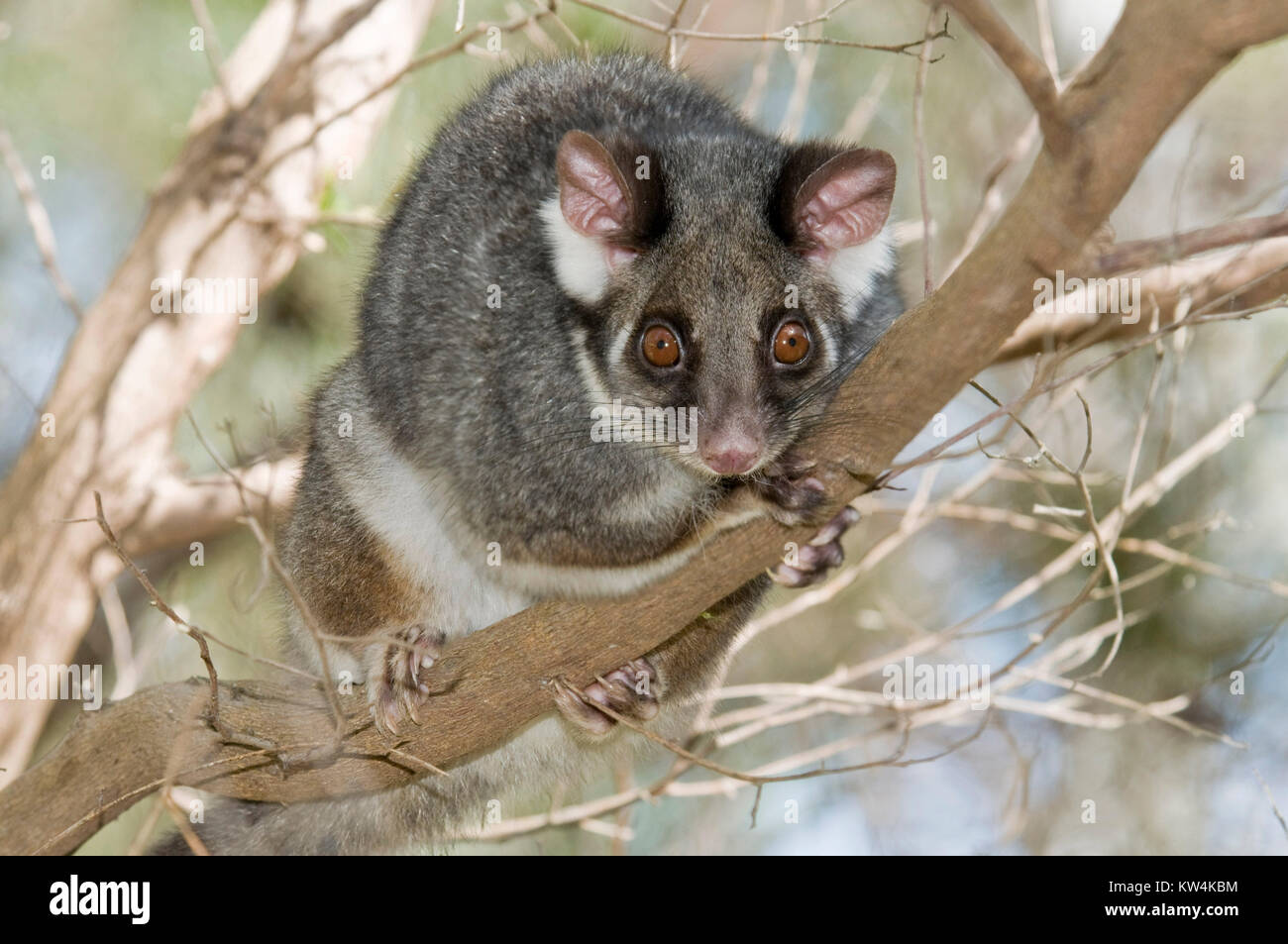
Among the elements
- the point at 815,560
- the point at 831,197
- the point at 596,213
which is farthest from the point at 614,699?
the point at 831,197

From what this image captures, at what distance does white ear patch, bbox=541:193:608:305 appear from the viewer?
4.09 metres

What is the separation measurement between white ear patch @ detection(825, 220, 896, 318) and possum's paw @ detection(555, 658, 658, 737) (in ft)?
4.68

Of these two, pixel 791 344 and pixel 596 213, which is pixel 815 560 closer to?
pixel 791 344

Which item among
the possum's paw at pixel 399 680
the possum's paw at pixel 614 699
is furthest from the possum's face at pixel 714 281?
the possum's paw at pixel 399 680

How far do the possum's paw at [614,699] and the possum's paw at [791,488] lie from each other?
0.96m

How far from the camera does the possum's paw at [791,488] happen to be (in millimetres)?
3730

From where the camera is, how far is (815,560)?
422 cm

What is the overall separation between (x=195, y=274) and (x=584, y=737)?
3941 mm

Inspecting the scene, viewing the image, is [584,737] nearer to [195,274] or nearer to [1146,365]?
[195,274]

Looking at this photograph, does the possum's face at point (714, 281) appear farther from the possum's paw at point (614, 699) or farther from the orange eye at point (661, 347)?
the possum's paw at point (614, 699)

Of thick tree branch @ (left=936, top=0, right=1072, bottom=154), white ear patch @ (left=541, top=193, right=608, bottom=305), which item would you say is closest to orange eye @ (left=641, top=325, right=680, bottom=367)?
white ear patch @ (left=541, top=193, right=608, bottom=305)

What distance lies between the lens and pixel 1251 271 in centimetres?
568

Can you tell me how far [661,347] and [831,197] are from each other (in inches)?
28.1

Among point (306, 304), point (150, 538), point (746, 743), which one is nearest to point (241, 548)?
point (150, 538)
